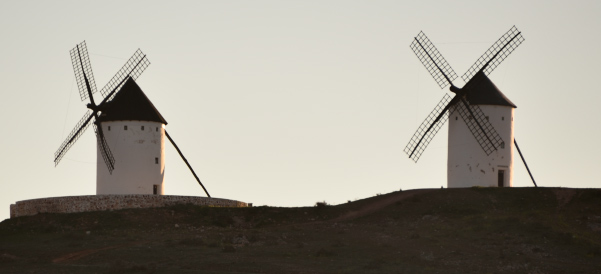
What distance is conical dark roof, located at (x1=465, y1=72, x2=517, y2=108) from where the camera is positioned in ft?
210

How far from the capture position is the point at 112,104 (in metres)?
66.2

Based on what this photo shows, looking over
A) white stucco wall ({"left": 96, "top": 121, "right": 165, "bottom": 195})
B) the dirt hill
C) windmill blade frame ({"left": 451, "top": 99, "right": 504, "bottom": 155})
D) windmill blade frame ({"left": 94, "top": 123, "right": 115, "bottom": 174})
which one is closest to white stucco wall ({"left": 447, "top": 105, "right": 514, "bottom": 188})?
windmill blade frame ({"left": 451, "top": 99, "right": 504, "bottom": 155})

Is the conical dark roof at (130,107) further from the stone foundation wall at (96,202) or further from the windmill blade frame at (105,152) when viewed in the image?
the stone foundation wall at (96,202)

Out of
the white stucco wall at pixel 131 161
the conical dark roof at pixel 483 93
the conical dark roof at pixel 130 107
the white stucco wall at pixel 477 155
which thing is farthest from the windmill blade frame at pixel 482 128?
the white stucco wall at pixel 131 161

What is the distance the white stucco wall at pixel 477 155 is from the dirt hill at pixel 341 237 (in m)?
3.19

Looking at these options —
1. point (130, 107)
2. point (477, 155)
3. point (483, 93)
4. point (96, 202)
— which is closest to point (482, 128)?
point (477, 155)

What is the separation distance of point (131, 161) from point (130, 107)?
3.20 meters

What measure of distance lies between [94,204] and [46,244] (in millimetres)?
6792

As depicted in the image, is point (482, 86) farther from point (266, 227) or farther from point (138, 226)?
point (138, 226)

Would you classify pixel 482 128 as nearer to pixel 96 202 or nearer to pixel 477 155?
pixel 477 155

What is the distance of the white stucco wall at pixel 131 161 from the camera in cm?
6481

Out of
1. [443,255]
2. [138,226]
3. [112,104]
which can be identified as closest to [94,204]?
[138,226]

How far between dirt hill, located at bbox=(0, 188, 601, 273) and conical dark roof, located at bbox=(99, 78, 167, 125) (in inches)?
316

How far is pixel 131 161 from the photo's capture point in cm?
6494
